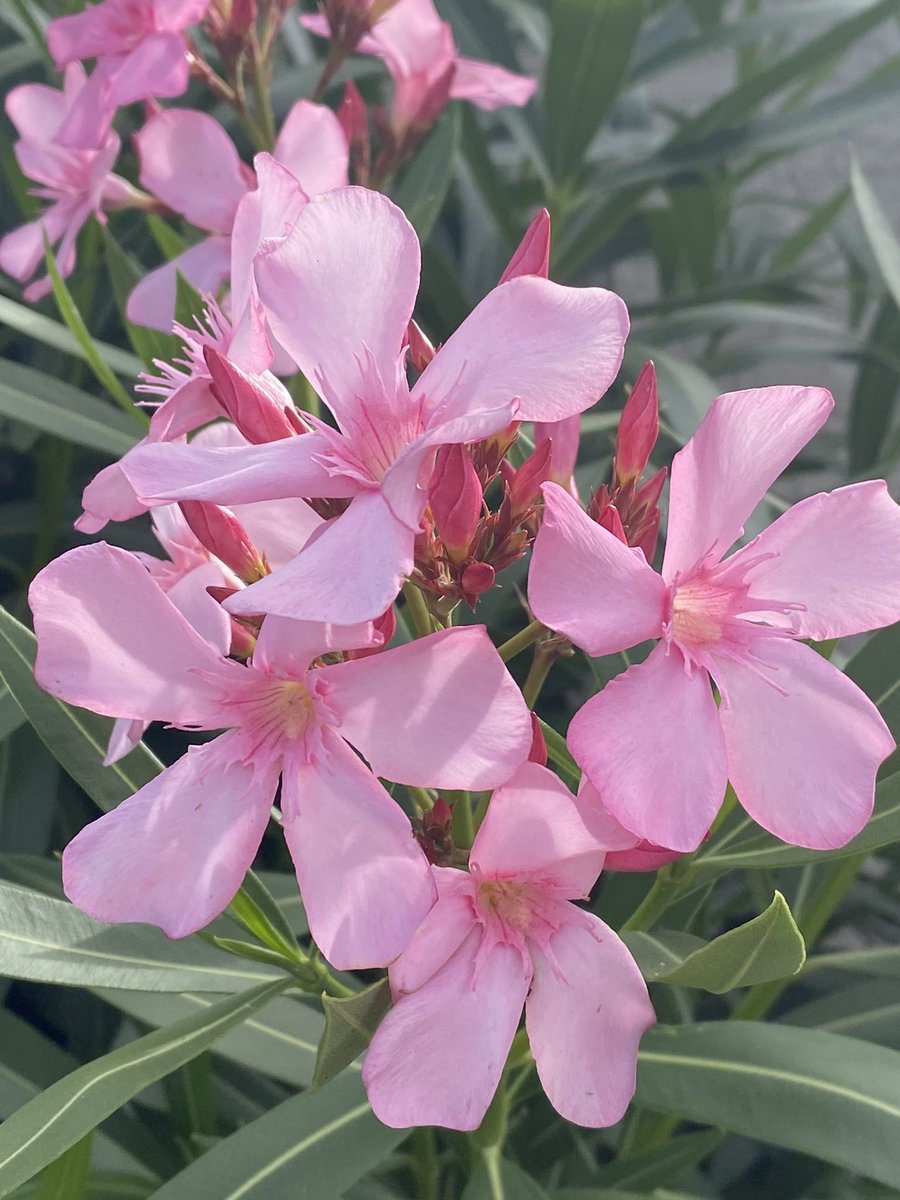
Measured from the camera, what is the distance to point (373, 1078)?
465 mm

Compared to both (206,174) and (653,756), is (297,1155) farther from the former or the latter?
(206,174)

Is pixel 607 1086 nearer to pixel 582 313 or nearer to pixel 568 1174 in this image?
pixel 582 313

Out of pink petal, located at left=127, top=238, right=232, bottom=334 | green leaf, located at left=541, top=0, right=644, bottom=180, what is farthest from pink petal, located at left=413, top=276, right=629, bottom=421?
green leaf, located at left=541, top=0, right=644, bottom=180

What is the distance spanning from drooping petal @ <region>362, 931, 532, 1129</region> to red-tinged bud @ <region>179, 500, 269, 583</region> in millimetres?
225

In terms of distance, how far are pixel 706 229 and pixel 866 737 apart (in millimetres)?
1261

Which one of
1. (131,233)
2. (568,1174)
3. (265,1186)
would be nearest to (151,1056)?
(265,1186)

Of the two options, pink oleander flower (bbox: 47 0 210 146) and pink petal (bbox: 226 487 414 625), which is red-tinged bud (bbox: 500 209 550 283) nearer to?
pink petal (bbox: 226 487 414 625)

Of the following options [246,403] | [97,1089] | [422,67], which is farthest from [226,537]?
[422,67]

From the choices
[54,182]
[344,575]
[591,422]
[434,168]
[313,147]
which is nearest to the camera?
[344,575]

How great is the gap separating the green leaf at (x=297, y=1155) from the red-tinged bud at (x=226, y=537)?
350 mm

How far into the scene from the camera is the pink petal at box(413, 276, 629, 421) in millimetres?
443

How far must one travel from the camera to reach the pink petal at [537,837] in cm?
46

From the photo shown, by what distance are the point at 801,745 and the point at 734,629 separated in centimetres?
6

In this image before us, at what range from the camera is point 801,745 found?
0.48 meters
